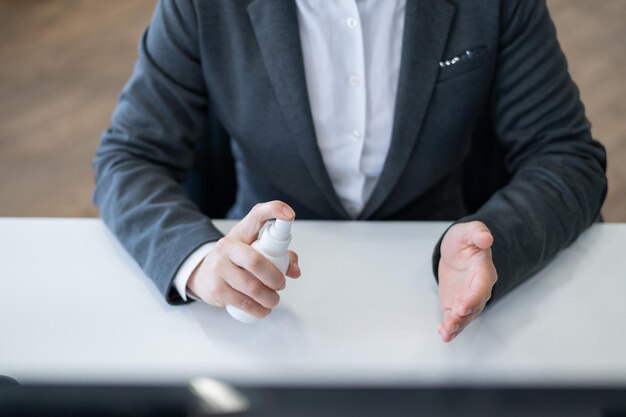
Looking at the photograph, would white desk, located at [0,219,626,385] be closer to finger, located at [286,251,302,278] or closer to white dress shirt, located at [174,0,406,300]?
finger, located at [286,251,302,278]

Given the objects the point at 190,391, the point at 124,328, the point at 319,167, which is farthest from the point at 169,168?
the point at 190,391

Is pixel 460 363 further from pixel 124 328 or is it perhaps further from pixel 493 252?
pixel 124 328

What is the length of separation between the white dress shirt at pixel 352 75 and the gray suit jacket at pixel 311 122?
40 mm

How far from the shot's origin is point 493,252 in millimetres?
942

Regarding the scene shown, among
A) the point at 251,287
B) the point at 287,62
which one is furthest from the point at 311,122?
the point at 251,287

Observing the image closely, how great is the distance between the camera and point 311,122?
3.56 ft

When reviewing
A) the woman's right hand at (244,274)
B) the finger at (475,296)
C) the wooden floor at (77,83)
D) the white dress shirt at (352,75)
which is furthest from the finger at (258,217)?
the wooden floor at (77,83)

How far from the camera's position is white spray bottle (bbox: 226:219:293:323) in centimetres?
79

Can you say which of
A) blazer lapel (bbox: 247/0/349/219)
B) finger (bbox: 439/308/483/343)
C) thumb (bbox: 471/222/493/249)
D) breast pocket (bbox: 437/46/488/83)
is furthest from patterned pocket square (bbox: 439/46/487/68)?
finger (bbox: 439/308/483/343)

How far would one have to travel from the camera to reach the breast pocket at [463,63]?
1087 mm

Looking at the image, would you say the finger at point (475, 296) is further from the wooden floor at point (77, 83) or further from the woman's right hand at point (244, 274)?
the wooden floor at point (77, 83)

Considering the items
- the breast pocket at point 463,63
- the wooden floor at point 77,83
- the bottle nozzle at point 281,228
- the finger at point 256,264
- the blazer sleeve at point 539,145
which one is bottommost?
the wooden floor at point 77,83

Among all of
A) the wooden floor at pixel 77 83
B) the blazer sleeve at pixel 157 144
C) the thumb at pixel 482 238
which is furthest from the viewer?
the wooden floor at pixel 77 83

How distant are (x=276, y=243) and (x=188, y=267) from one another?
17cm
